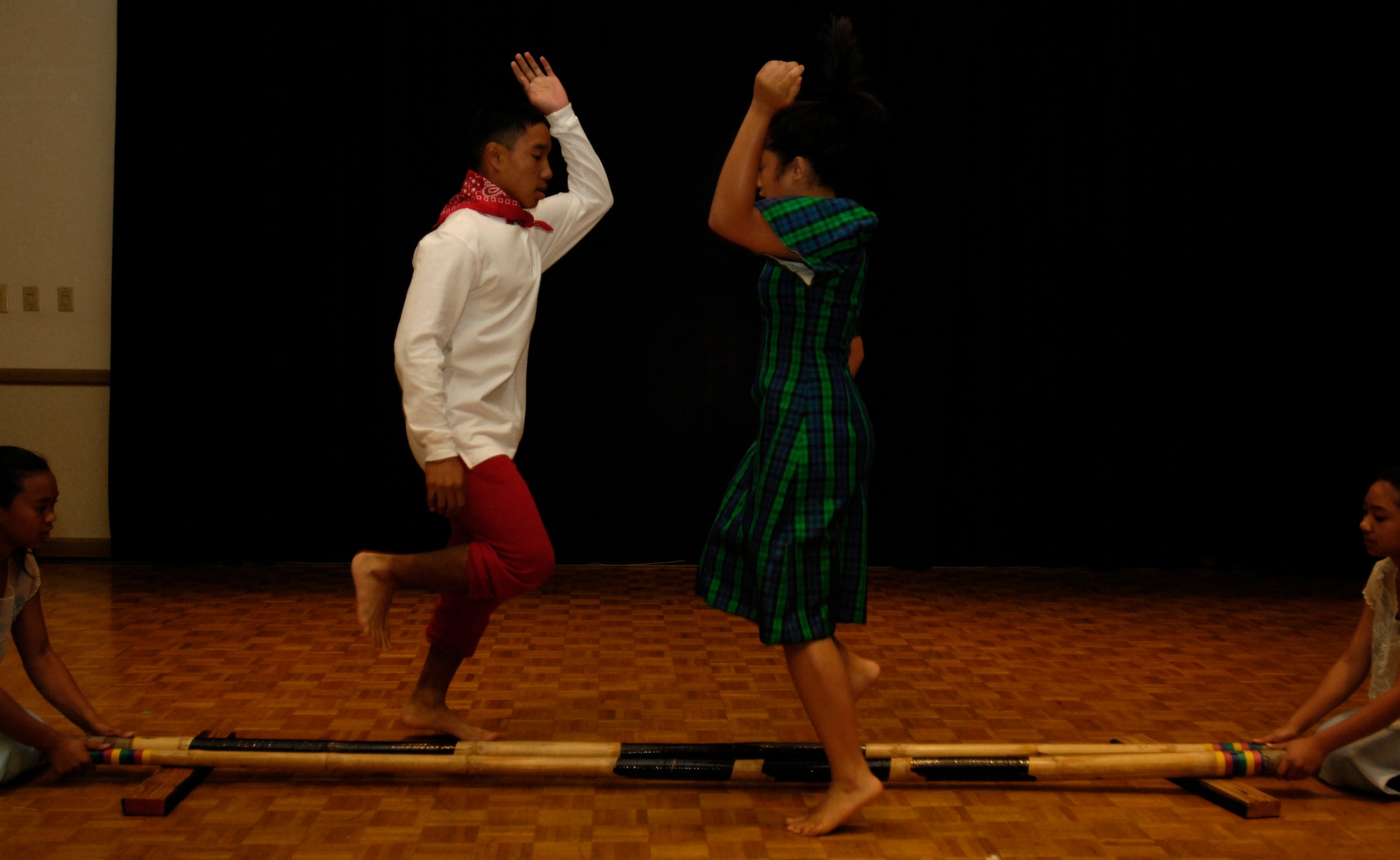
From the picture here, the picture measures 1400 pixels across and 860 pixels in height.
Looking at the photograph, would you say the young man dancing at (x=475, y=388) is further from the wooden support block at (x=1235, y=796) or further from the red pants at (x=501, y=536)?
the wooden support block at (x=1235, y=796)

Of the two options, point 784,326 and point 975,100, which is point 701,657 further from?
point 975,100

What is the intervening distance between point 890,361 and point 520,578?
2774 millimetres

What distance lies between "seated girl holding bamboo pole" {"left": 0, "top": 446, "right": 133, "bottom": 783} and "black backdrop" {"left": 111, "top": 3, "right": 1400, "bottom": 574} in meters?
2.39

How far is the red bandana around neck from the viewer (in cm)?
208

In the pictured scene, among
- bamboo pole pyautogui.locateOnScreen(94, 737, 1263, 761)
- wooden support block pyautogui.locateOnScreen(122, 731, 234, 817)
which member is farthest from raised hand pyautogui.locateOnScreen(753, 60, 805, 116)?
wooden support block pyautogui.locateOnScreen(122, 731, 234, 817)

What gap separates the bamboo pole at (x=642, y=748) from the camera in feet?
6.37

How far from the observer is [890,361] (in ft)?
14.7

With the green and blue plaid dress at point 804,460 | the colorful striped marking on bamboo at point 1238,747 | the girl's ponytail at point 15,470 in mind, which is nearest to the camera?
the green and blue plaid dress at point 804,460

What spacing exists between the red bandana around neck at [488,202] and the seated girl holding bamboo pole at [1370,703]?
160cm

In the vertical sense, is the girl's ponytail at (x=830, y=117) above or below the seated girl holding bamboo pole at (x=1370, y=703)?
above

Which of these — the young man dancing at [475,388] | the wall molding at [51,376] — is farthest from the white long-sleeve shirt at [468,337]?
the wall molding at [51,376]

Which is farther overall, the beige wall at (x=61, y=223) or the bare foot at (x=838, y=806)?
the beige wall at (x=61, y=223)

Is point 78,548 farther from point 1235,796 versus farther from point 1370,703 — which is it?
point 1370,703

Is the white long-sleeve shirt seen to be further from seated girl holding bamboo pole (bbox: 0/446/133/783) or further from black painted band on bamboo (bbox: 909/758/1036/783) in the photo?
black painted band on bamboo (bbox: 909/758/1036/783)
